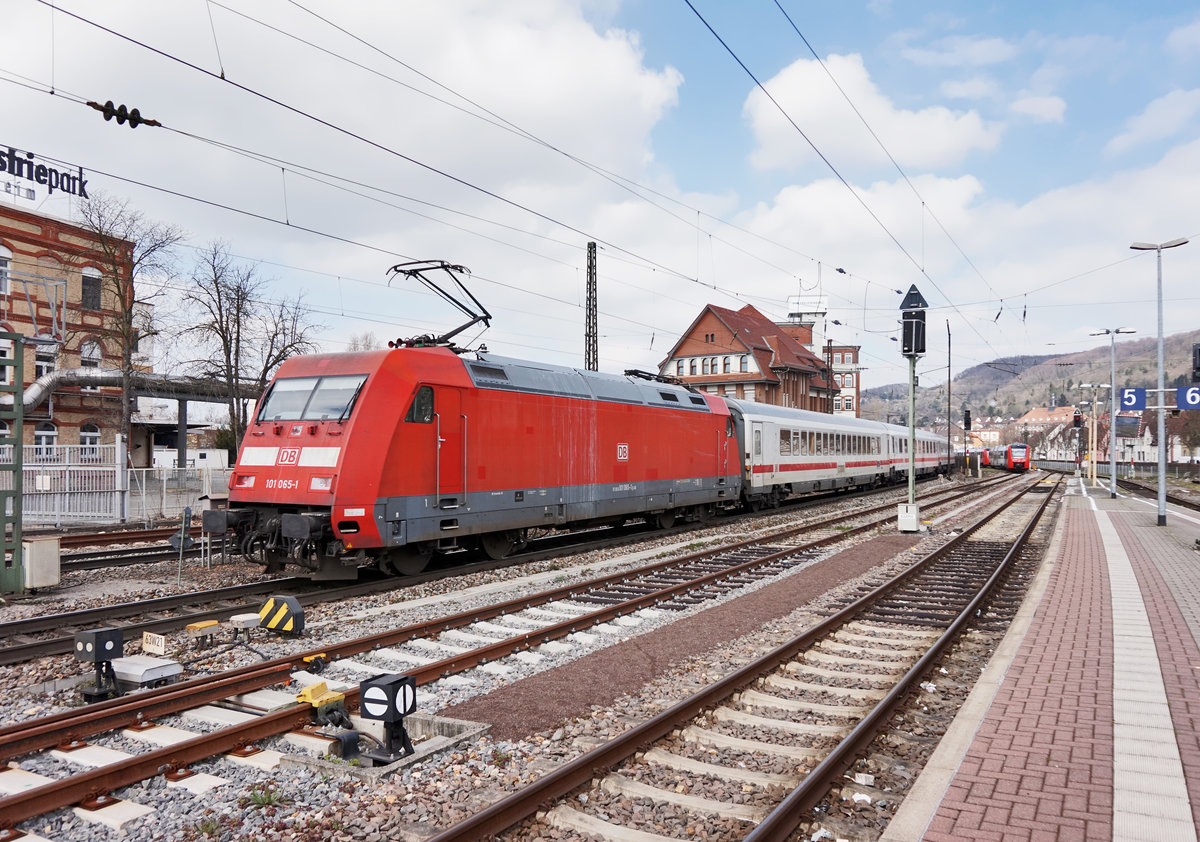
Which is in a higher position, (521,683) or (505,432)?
(505,432)

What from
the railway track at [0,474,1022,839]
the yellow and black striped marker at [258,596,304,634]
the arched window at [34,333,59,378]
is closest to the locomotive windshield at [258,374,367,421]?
the yellow and black striped marker at [258,596,304,634]

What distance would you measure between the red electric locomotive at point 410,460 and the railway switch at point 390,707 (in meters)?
5.71

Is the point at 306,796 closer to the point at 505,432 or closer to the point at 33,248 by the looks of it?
the point at 505,432

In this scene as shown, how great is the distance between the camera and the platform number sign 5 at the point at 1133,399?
24.8 metres

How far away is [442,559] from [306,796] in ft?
32.0

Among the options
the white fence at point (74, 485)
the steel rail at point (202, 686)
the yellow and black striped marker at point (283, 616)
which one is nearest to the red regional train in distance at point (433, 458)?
the yellow and black striped marker at point (283, 616)

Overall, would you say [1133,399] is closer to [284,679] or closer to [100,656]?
[284,679]

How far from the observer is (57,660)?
307 inches

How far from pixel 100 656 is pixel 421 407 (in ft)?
18.8

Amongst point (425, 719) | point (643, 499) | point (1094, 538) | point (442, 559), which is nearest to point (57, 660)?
point (425, 719)

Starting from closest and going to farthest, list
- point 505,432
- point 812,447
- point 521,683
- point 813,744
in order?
1. point 813,744
2. point 521,683
3. point 505,432
4. point 812,447

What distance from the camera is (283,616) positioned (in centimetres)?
870

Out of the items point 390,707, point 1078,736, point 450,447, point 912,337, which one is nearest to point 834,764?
point 1078,736

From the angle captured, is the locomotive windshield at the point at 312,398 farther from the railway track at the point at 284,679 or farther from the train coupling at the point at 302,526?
the railway track at the point at 284,679
